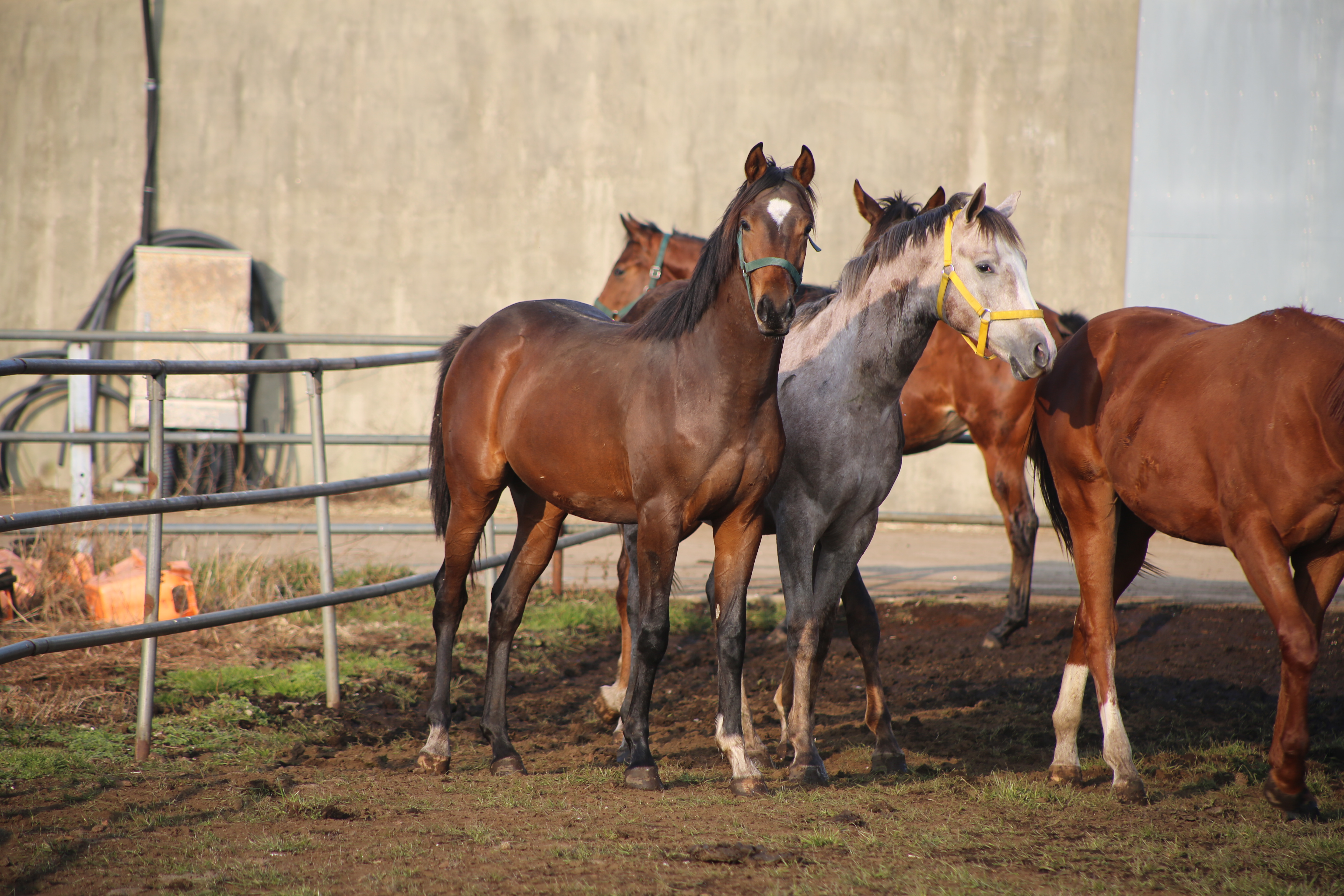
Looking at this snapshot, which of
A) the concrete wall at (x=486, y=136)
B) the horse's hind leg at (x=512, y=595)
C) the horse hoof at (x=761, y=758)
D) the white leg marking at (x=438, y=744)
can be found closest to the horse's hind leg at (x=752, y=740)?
the horse hoof at (x=761, y=758)

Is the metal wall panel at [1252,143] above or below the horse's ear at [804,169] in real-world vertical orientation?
above

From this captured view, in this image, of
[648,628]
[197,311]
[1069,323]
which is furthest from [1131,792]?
[197,311]

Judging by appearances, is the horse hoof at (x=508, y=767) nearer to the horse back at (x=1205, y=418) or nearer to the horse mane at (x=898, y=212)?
the horse back at (x=1205, y=418)

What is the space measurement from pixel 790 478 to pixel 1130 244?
905cm

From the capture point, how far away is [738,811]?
3422 millimetres

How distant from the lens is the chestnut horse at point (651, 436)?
3.60 meters

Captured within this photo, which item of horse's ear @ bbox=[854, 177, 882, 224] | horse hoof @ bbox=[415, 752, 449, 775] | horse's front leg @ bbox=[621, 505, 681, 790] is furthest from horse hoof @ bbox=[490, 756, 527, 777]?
horse's ear @ bbox=[854, 177, 882, 224]

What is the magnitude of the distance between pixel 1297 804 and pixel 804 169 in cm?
261

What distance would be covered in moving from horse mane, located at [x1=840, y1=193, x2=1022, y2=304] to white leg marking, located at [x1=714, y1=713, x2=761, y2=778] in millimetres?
1765

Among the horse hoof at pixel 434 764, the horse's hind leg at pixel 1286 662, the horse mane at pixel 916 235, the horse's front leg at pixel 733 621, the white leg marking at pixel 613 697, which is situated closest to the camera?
the horse's hind leg at pixel 1286 662

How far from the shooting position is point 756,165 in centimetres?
368

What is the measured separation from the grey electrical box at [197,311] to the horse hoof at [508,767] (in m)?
8.28

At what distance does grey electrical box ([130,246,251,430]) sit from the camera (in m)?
11.4

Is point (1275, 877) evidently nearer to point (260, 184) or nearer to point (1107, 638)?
point (1107, 638)
